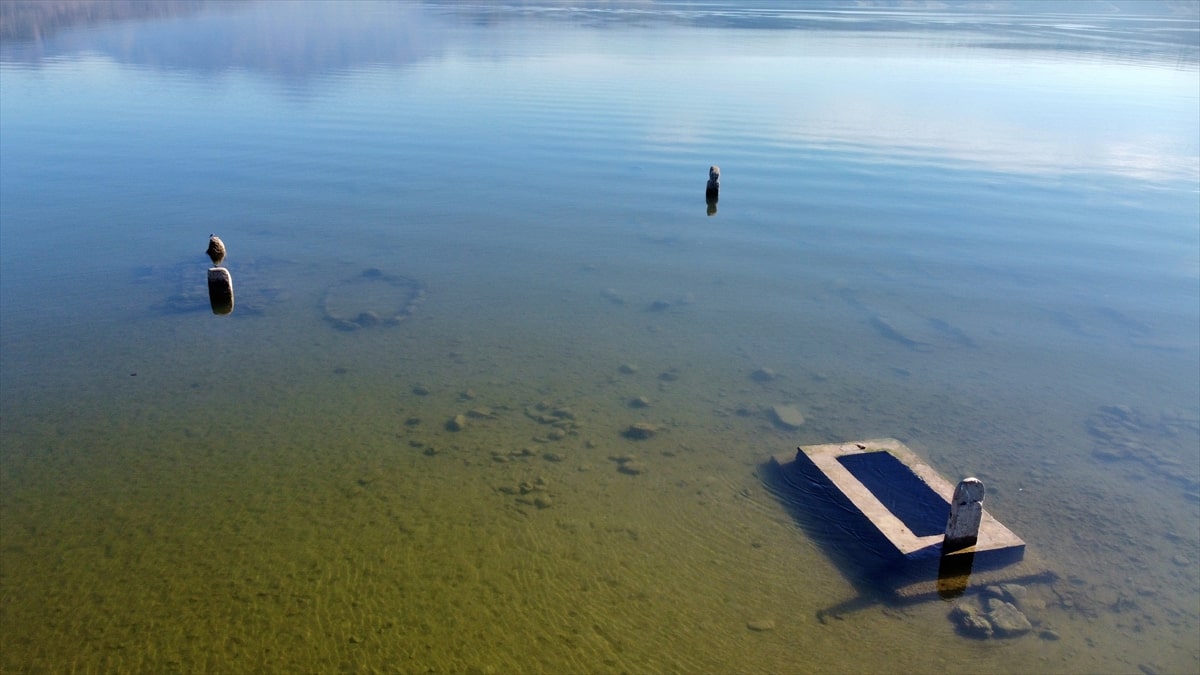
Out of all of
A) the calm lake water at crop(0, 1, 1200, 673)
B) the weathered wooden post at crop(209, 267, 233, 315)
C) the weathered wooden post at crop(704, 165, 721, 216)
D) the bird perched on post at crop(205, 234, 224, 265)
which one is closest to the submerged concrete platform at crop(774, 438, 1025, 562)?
the calm lake water at crop(0, 1, 1200, 673)

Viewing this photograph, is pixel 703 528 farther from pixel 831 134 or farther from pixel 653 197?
pixel 831 134

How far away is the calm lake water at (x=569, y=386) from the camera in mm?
7359

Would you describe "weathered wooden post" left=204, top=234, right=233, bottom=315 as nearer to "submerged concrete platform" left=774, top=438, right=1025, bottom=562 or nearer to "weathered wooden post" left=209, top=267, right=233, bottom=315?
"weathered wooden post" left=209, top=267, right=233, bottom=315

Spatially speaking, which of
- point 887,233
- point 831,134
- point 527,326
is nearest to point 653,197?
point 887,233

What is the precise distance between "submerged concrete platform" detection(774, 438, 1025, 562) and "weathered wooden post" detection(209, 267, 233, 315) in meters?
9.07

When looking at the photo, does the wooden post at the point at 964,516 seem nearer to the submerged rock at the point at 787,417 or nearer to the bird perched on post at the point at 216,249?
the submerged rock at the point at 787,417

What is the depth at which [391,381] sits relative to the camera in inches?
454

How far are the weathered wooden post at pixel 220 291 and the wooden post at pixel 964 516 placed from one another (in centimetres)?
1100

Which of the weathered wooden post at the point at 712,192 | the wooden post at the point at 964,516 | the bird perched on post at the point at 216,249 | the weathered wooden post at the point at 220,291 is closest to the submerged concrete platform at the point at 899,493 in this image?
the wooden post at the point at 964,516

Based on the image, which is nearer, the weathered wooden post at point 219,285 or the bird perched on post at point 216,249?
the weathered wooden post at point 219,285

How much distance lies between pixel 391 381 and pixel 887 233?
1147 cm

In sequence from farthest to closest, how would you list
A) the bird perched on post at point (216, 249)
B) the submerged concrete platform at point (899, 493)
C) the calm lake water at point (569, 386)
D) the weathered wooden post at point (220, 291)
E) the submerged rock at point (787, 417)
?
1. the bird perched on post at point (216, 249)
2. the weathered wooden post at point (220, 291)
3. the submerged rock at point (787, 417)
4. the submerged concrete platform at point (899, 493)
5. the calm lake water at point (569, 386)

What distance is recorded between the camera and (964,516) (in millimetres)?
7664

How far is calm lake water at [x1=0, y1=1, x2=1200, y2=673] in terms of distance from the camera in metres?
7.36
